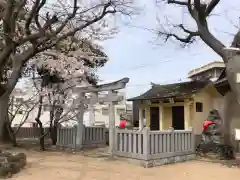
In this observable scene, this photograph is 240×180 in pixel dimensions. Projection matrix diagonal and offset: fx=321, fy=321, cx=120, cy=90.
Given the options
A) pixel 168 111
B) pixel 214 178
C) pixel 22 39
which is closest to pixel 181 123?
pixel 168 111

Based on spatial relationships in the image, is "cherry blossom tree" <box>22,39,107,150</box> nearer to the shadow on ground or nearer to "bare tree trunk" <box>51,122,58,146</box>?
"bare tree trunk" <box>51,122,58,146</box>

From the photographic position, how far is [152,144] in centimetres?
1059

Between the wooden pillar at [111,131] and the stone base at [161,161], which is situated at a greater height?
the wooden pillar at [111,131]

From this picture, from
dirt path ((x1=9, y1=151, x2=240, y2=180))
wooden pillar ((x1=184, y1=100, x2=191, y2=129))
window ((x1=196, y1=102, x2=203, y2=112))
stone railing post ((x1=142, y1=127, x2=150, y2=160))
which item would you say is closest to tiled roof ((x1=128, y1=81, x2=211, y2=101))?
wooden pillar ((x1=184, y1=100, x2=191, y2=129))

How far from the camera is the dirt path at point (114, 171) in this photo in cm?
865

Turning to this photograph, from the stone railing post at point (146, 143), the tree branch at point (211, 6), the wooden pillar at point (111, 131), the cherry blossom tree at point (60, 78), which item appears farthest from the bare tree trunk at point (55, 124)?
the tree branch at point (211, 6)

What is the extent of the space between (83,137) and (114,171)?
5.69 meters

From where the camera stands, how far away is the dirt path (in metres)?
8.65

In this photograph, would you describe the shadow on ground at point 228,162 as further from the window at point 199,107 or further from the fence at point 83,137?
the fence at point 83,137

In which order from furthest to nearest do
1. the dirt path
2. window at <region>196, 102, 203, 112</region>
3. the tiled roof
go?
1. window at <region>196, 102, 203, 112</region>
2. the tiled roof
3. the dirt path

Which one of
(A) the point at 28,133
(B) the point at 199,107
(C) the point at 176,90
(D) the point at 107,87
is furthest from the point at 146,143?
(A) the point at 28,133

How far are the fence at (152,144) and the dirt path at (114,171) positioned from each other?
17.6 inches

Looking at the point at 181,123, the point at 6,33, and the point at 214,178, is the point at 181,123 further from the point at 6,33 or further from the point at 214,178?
the point at 6,33

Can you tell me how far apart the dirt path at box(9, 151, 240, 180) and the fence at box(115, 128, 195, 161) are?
1.47ft
